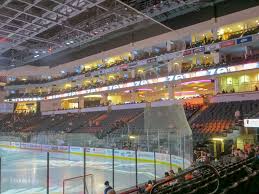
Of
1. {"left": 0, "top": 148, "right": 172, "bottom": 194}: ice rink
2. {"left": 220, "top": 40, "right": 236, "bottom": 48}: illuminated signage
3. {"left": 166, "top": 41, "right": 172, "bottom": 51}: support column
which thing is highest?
{"left": 166, "top": 41, "right": 172, "bottom": 51}: support column

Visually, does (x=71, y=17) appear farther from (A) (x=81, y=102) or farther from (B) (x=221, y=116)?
(A) (x=81, y=102)

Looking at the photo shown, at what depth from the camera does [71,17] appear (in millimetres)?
22375

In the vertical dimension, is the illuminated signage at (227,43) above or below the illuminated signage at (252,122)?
above

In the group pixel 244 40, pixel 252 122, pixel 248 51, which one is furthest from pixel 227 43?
pixel 252 122

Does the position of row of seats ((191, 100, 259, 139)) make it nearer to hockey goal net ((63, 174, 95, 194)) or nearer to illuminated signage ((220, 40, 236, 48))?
illuminated signage ((220, 40, 236, 48))

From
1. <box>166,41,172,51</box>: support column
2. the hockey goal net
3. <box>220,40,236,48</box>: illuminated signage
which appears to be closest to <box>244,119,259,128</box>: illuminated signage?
the hockey goal net

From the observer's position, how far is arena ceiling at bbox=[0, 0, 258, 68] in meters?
20.3

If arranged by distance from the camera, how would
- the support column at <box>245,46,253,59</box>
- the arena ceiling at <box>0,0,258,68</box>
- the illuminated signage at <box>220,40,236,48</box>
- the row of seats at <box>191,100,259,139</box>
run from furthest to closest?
the support column at <box>245,46,253,59</box> → the illuminated signage at <box>220,40,236,48</box> → the arena ceiling at <box>0,0,258,68</box> → the row of seats at <box>191,100,259,139</box>

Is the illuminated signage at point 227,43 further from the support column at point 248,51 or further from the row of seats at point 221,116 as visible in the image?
the row of seats at point 221,116

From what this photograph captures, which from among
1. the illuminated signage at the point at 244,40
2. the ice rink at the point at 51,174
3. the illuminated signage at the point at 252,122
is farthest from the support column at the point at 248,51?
the ice rink at the point at 51,174

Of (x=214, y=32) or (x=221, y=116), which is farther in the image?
(x=214, y=32)

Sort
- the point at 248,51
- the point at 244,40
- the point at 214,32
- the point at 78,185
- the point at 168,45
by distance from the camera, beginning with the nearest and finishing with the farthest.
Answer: the point at 78,185 < the point at 244,40 < the point at 248,51 < the point at 214,32 < the point at 168,45

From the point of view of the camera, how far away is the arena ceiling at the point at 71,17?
66.7 feet

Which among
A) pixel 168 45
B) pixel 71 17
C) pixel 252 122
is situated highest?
pixel 71 17
